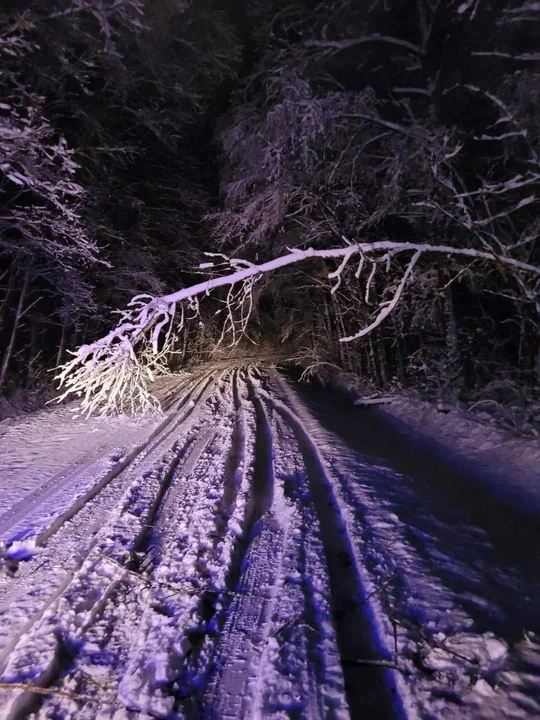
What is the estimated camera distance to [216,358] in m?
22.5

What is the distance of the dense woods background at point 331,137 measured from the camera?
5969mm

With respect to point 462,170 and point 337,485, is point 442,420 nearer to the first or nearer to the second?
point 337,485

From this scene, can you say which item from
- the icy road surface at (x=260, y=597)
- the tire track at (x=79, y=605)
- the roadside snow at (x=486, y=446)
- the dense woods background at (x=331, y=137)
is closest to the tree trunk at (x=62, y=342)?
the dense woods background at (x=331, y=137)

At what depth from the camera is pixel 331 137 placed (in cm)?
721

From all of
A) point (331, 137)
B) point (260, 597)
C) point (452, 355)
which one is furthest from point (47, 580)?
point (452, 355)

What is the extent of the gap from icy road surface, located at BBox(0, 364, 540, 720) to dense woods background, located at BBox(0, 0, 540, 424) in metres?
2.82

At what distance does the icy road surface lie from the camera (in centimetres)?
207

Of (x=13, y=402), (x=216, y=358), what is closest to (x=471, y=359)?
(x=13, y=402)

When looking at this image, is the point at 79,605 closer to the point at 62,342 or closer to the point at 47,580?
the point at 47,580

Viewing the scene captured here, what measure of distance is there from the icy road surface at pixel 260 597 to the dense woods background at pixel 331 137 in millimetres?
2818

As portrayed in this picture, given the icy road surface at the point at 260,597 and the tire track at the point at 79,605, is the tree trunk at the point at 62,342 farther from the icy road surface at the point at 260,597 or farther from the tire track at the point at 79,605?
the tire track at the point at 79,605

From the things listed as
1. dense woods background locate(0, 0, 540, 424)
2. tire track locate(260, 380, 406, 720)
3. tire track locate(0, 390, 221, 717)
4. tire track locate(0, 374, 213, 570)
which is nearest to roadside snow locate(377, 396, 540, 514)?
dense woods background locate(0, 0, 540, 424)

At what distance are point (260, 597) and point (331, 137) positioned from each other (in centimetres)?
730

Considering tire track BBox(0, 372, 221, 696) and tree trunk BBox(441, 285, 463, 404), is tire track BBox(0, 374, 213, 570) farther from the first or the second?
tree trunk BBox(441, 285, 463, 404)
